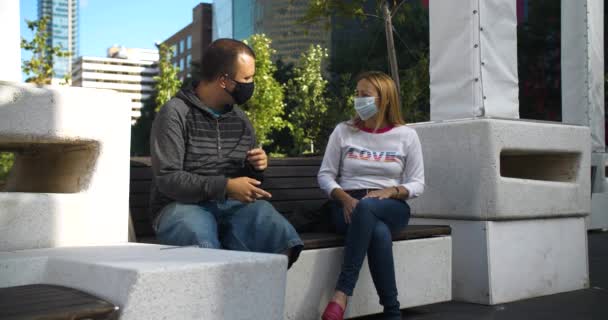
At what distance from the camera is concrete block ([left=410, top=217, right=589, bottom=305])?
5047mm

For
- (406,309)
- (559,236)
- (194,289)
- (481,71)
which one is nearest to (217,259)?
(194,289)

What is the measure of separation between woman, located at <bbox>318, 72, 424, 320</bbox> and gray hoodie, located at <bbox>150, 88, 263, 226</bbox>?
25.1 inches

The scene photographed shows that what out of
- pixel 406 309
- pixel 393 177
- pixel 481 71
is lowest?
pixel 406 309

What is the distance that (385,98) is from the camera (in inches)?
182

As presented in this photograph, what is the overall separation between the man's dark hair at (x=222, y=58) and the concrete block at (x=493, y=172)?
6.22 ft

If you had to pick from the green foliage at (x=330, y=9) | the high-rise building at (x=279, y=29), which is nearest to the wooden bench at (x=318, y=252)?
the green foliage at (x=330, y=9)

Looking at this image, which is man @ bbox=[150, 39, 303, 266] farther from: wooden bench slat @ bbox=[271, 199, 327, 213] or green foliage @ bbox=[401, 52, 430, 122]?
green foliage @ bbox=[401, 52, 430, 122]

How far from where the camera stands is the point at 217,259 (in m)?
2.69

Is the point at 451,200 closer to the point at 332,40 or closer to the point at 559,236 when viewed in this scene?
the point at 559,236

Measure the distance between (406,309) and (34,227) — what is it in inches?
101

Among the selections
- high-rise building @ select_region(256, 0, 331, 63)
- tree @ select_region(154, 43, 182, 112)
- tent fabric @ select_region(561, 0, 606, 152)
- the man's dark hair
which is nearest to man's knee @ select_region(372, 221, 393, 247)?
the man's dark hair

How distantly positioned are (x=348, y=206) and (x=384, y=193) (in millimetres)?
235

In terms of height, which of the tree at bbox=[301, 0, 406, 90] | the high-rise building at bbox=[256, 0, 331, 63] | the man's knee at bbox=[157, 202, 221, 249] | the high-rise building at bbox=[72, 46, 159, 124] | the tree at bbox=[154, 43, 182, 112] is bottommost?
the man's knee at bbox=[157, 202, 221, 249]

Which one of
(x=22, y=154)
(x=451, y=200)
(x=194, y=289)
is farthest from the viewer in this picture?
(x=451, y=200)
